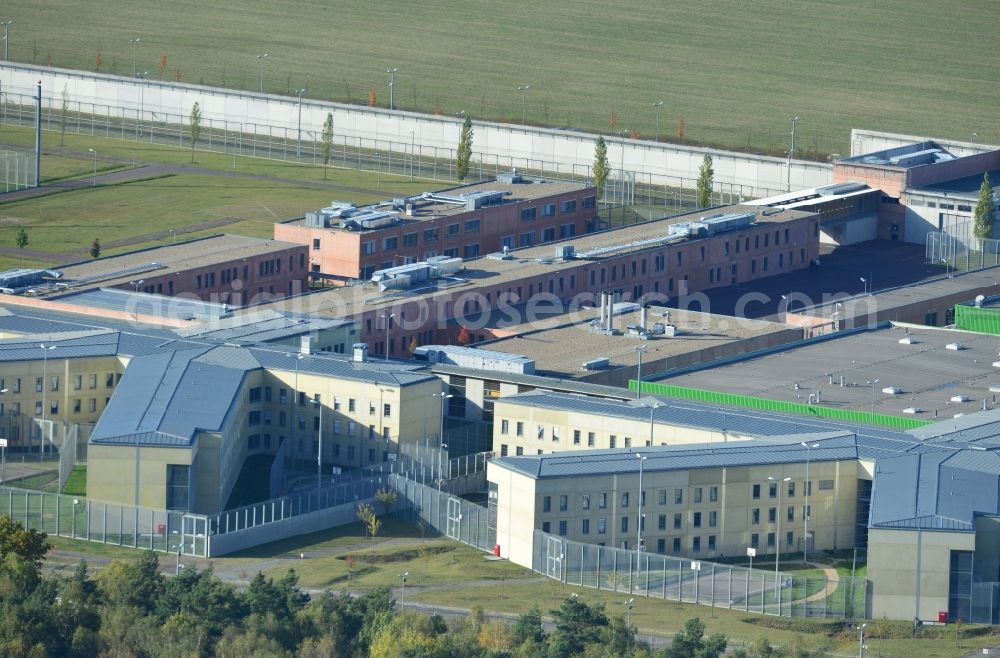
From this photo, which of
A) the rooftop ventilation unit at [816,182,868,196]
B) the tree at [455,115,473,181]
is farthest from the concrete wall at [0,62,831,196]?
the rooftop ventilation unit at [816,182,868,196]

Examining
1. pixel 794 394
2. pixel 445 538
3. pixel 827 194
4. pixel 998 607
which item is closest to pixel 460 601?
pixel 445 538

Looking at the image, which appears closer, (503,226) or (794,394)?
(794,394)

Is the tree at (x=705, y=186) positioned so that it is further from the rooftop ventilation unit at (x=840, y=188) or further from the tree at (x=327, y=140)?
the tree at (x=327, y=140)

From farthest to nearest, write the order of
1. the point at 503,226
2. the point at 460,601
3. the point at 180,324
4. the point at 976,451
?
the point at 503,226
the point at 180,324
the point at 976,451
the point at 460,601

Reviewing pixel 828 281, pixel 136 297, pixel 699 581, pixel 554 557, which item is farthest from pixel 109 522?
pixel 828 281

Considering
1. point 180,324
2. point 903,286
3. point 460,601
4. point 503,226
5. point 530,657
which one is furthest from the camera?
point 503,226

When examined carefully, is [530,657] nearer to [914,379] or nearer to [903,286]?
[914,379]

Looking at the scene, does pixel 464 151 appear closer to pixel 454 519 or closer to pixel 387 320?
pixel 387 320
